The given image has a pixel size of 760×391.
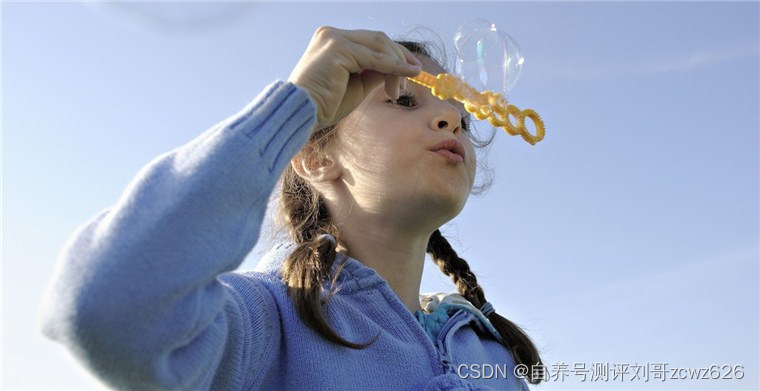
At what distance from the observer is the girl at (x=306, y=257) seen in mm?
1438

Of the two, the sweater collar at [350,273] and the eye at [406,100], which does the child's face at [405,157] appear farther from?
the sweater collar at [350,273]

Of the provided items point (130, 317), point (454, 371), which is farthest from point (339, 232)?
point (130, 317)

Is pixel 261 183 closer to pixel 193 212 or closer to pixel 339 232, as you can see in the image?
pixel 193 212

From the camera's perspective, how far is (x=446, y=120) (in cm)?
242

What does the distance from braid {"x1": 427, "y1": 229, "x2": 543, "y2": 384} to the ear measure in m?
0.65

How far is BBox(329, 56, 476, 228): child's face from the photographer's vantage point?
2.31m

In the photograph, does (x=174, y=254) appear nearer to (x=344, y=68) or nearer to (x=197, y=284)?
(x=197, y=284)

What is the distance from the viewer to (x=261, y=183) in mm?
1596

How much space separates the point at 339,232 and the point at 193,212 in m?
0.97

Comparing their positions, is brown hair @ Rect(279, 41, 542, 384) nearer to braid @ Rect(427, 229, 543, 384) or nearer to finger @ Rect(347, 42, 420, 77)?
braid @ Rect(427, 229, 543, 384)

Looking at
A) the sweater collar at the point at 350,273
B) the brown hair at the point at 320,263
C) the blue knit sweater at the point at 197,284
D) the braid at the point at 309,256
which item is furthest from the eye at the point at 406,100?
the blue knit sweater at the point at 197,284

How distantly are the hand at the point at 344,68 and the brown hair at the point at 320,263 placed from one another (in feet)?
1.55

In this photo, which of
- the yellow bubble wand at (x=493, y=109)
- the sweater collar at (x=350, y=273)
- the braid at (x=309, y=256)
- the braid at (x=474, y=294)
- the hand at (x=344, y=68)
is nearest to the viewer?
the hand at (x=344, y=68)

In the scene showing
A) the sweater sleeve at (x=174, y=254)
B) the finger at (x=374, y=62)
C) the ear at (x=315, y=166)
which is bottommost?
the sweater sleeve at (x=174, y=254)
